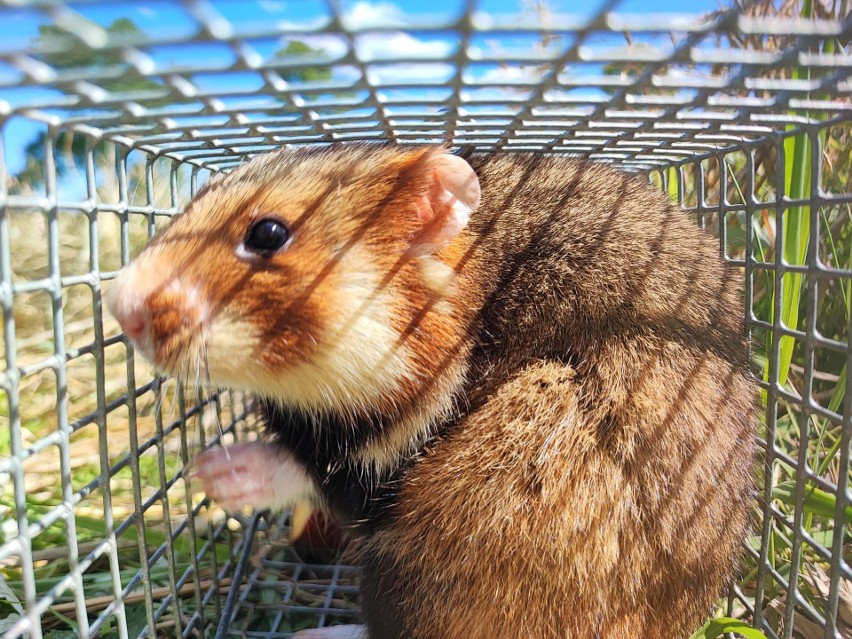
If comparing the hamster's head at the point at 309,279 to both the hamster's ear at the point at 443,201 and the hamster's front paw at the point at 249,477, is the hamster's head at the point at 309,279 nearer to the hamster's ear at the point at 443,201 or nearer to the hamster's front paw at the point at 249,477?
the hamster's ear at the point at 443,201

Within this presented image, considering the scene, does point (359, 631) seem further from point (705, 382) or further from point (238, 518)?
point (705, 382)

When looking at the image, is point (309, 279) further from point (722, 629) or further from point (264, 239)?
point (722, 629)

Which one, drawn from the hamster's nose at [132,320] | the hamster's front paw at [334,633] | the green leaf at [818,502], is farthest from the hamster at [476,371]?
the hamster's front paw at [334,633]

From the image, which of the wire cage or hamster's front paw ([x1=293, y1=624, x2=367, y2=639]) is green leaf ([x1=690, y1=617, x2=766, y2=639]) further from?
hamster's front paw ([x1=293, y1=624, x2=367, y2=639])

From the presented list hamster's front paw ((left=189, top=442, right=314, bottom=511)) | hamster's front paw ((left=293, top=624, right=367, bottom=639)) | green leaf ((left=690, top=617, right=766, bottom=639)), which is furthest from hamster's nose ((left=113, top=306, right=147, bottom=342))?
green leaf ((left=690, top=617, right=766, bottom=639))

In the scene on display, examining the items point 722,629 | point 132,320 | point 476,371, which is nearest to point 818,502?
point 722,629

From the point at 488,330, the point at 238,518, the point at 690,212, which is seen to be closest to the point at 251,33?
the point at 488,330
